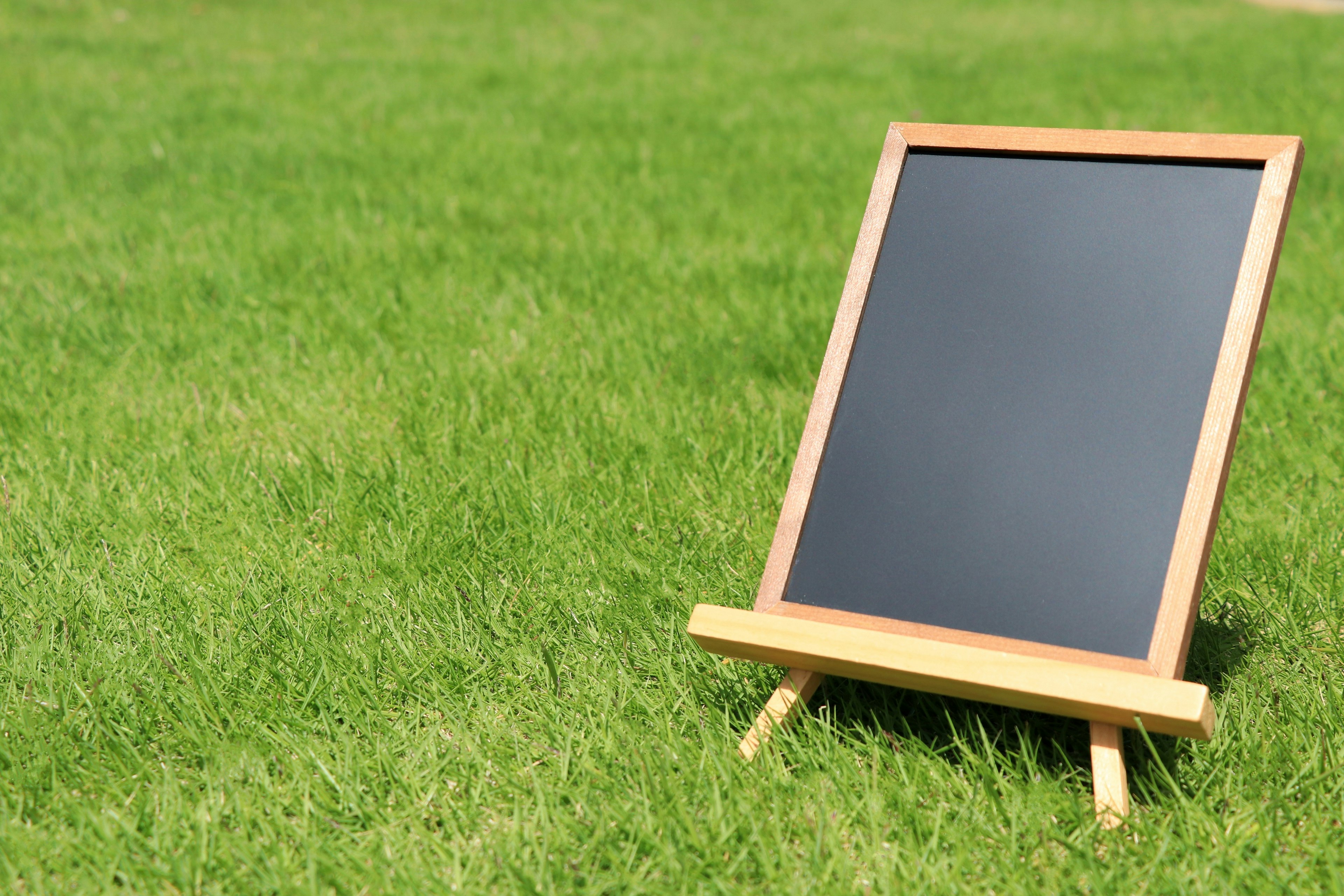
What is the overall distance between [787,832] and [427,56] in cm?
763

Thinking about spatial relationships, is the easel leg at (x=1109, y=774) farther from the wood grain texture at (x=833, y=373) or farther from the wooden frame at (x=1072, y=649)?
the wood grain texture at (x=833, y=373)

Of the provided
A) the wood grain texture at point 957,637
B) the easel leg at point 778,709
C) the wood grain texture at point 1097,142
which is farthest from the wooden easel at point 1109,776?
the wood grain texture at point 1097,142

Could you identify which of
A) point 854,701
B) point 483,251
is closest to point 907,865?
point 854,701

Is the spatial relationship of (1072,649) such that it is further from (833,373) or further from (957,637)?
(833,373)

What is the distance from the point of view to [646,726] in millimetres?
2012

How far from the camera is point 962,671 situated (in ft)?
5.45

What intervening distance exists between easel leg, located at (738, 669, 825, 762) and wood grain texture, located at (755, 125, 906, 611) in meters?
0.14

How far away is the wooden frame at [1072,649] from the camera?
5.30 feet

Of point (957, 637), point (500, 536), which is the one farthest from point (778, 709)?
point (500, 536)

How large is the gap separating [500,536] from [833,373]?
1.03 m

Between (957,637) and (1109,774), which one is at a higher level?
(957,637)

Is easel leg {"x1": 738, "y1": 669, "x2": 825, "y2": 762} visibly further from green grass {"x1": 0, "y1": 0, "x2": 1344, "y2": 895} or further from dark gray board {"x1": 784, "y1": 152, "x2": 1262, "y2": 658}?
dark gray board {"x1": 784, "y1": 152, "x2": 1262, "y2": 658}

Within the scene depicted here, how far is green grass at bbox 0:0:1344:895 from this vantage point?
5.74 ft

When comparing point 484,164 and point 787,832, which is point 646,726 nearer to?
point 787,832
